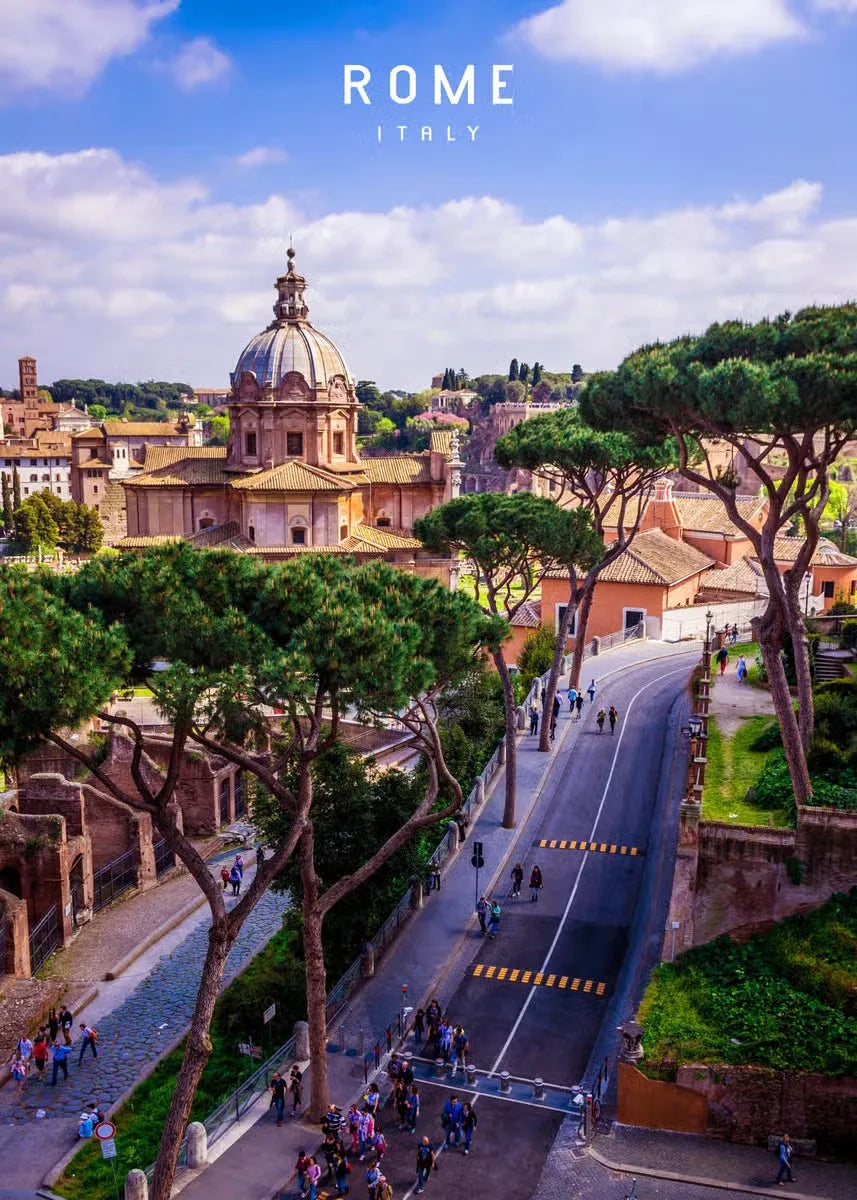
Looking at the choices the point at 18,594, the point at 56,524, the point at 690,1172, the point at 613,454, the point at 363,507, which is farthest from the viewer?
the point at 56,524

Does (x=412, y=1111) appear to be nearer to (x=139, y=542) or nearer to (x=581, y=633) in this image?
(x=581, y=633)

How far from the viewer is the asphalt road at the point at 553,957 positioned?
602 inches

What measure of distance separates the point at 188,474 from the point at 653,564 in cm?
2122

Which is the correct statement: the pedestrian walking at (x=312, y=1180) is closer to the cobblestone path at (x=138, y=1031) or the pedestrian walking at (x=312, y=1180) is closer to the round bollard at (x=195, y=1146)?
the round bollard at (x=195, y=1146)

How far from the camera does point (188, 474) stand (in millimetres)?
49125

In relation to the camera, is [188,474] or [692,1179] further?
[188,474]

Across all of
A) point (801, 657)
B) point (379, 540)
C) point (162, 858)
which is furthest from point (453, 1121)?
point (379, 540)

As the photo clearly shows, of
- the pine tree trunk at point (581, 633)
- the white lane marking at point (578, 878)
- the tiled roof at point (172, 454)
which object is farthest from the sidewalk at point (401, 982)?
the tiled roof at point (172, 454)

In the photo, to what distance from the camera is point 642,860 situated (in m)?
23.8

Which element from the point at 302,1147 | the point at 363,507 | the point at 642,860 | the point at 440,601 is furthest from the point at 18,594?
the point at 363,507

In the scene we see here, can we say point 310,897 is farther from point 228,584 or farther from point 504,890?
point 504,890

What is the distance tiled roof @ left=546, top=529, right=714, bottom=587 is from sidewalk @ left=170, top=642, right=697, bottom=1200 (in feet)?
31.0

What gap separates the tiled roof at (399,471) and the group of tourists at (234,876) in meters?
26.6

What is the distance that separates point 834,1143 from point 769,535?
9451mm
